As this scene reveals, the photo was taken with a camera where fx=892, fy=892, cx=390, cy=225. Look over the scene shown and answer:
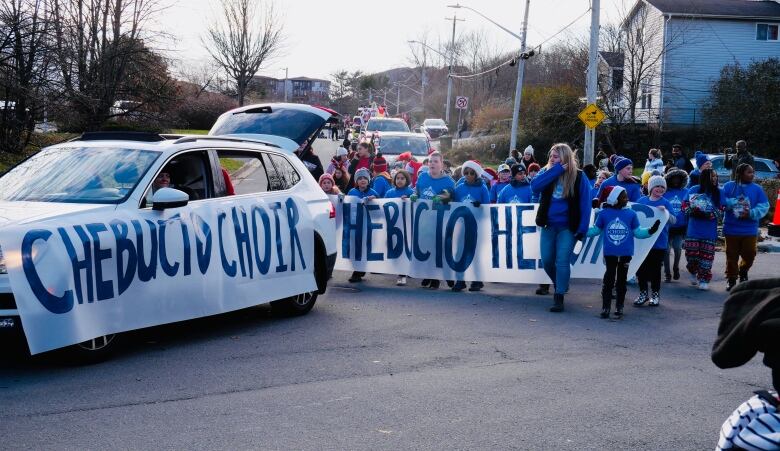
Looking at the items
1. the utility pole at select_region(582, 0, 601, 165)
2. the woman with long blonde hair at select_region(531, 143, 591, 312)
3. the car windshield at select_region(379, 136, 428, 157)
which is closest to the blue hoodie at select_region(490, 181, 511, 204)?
the woman with long blonde hair at select_region(531, 143, 591, 312)

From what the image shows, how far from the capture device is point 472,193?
1239 cm

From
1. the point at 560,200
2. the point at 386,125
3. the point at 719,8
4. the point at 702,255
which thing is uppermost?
the point at 719,8

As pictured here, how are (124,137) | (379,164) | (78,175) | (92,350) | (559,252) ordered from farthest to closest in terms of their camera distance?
(379,164)
(559,252)
(124,137)
(78,175)
(92,350)

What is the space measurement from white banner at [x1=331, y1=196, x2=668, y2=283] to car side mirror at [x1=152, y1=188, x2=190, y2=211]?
208 inches

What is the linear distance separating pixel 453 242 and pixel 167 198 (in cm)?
556

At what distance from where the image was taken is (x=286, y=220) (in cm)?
937

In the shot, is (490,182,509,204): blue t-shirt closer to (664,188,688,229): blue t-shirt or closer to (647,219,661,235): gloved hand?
(664,188,688,229): blue t-shirt

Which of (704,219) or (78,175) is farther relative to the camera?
(704,219)

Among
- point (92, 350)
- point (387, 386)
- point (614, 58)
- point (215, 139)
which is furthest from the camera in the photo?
point (614, 58)

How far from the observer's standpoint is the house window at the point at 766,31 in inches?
1783

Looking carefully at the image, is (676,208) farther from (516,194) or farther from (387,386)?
(387,386)

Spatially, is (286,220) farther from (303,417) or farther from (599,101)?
(599,101)

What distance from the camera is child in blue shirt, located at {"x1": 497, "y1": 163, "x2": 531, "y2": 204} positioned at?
12648 mm

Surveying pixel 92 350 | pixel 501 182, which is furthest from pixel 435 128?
pixel 92 350
